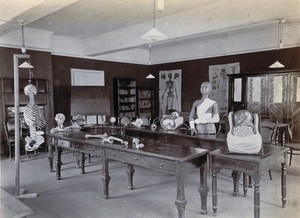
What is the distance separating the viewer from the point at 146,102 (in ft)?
32.2

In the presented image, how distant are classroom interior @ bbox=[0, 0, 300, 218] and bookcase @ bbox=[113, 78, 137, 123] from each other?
37mm

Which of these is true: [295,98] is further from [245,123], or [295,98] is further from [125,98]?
[125,98]

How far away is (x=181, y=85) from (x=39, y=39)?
482cm

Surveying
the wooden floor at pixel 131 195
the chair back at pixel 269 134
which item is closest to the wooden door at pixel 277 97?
the wooden floor at pixel 131 195

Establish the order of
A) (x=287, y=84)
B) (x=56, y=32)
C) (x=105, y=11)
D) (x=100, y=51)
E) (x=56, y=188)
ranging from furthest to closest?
(x=100, y=51) → (x=56, y=32) → (x=287, y=84) → (x=105, y=11) → (x=56, y=188)

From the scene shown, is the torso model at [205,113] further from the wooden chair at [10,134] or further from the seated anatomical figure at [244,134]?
the wooden chair at [10,134]

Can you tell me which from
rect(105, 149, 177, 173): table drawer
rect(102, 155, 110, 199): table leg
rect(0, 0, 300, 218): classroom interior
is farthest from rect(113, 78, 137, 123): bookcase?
rect(105, 149, 177, 173): table drawer

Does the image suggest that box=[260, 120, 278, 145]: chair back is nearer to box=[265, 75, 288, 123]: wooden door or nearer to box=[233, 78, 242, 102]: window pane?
box=[265, 75, 288, 123]: wooden door

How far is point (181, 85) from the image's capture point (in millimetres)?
9328

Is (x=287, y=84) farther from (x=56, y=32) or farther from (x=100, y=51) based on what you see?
(x=56, y=32)

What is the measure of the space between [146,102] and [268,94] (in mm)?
4409

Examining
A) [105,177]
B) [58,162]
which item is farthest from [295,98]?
[58,162]

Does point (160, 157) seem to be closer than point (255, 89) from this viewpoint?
Yes

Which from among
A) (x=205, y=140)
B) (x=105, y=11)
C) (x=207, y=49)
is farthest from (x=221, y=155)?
(x=207, y=49)
